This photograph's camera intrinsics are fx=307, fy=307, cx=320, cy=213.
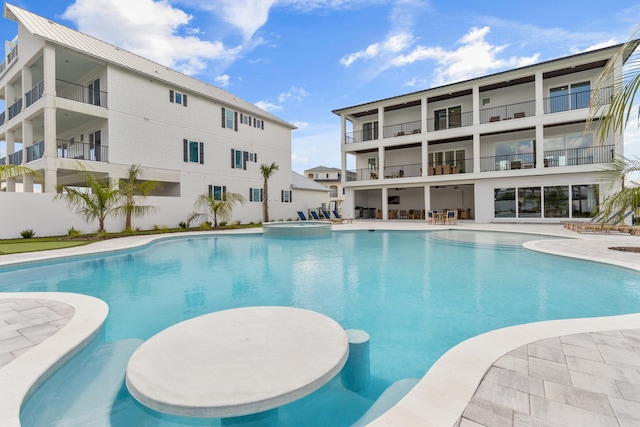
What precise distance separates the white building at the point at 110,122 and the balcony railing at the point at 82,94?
0.18ft

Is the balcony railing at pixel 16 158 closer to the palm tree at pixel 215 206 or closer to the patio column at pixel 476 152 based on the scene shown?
the palm tree at pixel 215 206

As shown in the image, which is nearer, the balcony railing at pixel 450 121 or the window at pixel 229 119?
the balcony railing at pixel 450 121

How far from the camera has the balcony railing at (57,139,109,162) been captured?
1554cm

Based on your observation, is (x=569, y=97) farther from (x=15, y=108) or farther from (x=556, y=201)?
(x=15, y=108)

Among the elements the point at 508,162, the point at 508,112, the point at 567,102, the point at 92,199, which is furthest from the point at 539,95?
the point at 92,199

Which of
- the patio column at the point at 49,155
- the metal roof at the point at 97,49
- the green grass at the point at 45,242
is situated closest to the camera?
the green grass at the point at 45,242

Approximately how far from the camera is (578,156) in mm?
17312

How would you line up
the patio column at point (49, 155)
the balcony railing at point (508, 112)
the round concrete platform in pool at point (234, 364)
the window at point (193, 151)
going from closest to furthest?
1. the round concrete platform in pool at point (234, 364)
2. the patio column at point (49, 155)
3. the balcony railing at point (508, 112)
4. the window at point (193, 151)

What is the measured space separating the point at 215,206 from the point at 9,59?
1478 cm

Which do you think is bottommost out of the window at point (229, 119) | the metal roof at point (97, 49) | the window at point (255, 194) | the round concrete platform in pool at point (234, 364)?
the round concrete platform in pool at point (234, 364)

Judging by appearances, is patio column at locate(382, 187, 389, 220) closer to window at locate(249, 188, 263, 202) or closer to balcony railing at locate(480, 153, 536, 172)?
balcony railing at locate(480, 153, 536, 172)

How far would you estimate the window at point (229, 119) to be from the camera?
71.5 ft

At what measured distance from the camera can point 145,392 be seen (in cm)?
225

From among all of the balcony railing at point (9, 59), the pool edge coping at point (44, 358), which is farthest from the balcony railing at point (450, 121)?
the balcony railing at point (9, 59)
